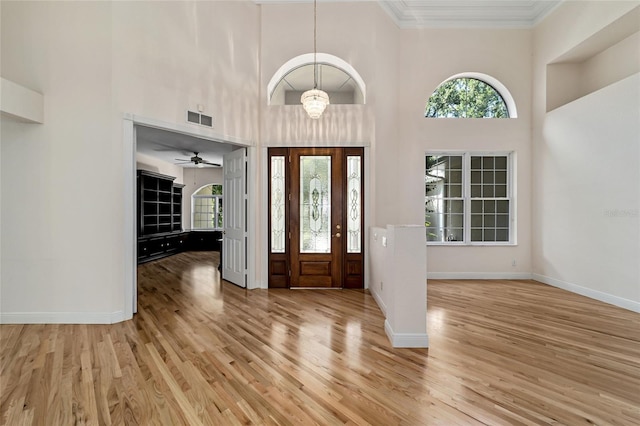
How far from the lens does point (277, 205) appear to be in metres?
5.12

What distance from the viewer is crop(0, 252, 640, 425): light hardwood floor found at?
192 cm

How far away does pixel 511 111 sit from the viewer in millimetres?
5992

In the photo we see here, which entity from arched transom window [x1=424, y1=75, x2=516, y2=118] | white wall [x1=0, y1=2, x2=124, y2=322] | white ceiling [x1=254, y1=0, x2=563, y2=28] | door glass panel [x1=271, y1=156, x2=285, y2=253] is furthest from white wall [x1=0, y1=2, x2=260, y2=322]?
arched transom window [x1=424, y1=75, x2=516, y2=118]

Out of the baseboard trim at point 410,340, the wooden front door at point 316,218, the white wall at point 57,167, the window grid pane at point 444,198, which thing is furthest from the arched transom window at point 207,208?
the baseboard trim at point 410,340

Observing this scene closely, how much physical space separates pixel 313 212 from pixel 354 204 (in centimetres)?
76

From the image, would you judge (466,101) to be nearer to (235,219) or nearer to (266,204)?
(266,204)

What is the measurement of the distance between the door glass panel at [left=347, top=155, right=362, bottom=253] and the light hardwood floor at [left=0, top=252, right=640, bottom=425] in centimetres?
A: 132

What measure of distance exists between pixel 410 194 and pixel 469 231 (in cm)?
154

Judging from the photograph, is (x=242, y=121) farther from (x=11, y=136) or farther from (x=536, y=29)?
(x=536, y=29)

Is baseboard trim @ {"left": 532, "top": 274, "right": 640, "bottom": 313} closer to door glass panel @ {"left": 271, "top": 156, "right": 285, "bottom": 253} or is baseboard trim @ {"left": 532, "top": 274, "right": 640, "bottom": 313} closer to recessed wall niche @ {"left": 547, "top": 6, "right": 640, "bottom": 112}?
recessed wall niche @ {"left": 547, "top": 6, "right": 640, "bottom": 112}

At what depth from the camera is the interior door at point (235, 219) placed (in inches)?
198

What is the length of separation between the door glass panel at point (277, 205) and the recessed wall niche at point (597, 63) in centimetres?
540

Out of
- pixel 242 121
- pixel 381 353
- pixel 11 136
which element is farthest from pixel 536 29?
pixel 11 136

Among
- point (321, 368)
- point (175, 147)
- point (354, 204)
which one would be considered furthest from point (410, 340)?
point (175, 147)
